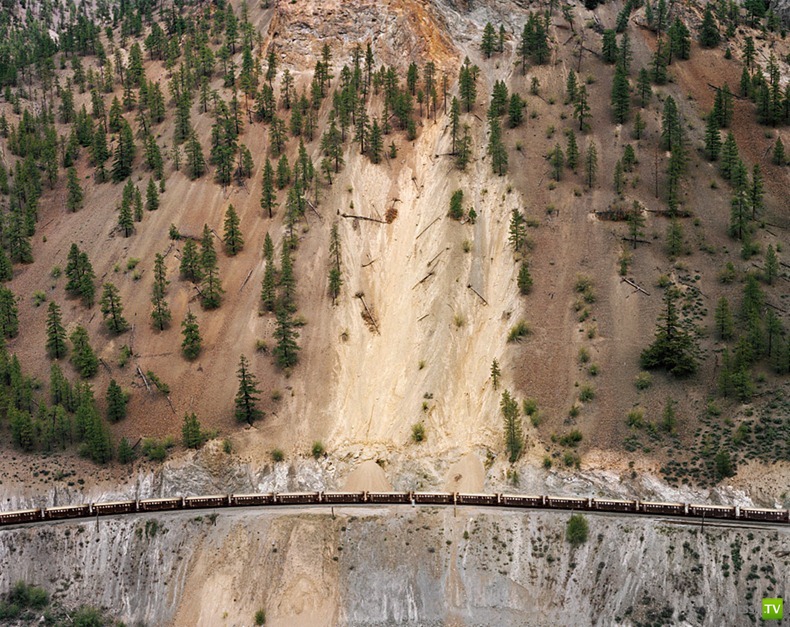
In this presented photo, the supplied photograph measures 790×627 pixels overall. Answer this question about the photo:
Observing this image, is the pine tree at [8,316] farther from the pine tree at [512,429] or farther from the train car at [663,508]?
the train car at [663,508]

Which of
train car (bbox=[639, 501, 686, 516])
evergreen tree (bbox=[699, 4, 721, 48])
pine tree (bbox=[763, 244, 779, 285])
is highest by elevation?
evergreen tree (bbox=[699, 4, 721, 48])

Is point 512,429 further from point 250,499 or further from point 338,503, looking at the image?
point 250,499

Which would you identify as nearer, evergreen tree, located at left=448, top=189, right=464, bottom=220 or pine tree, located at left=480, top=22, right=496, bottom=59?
evergreen tree, located at left=448, top=189, right=464, bottom=220

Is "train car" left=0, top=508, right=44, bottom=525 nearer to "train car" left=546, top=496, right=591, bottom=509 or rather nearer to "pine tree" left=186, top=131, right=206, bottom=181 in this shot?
"train car" left=546, top=496, right=591, bottom=509

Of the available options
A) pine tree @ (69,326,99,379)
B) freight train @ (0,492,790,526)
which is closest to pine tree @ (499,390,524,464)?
freight train @ (0,492,790,526)

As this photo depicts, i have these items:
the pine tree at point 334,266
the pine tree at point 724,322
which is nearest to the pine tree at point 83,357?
the pine tree at point 334,266

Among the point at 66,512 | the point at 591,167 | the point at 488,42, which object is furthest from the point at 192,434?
the point at 488,42

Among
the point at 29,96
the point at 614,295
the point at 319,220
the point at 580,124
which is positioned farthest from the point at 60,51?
the point at 614,295
